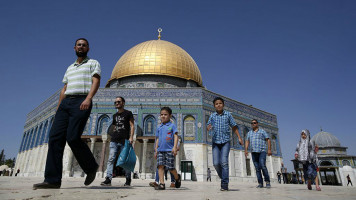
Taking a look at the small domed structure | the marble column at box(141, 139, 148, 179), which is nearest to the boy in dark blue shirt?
the marble column at box(141, 139, 148, 179)

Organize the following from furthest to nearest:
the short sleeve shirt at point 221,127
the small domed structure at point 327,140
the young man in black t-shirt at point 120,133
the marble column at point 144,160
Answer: the small domed structure at point 327,140 < the marble column at point 144,160 < the young man in black t-shirt at point 120,133 < the short sleeve shirt at point 221,127

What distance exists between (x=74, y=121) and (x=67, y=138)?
220 millimetres

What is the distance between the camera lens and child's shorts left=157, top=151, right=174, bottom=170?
12.4ft

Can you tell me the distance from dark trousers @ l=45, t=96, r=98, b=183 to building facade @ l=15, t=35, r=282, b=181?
13541 mm

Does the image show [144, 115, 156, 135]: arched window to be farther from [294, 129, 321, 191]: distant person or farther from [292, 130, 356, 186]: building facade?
[292, 130, 356, 186]: building facade

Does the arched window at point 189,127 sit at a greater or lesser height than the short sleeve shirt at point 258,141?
greater

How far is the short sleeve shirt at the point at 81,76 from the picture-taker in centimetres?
315

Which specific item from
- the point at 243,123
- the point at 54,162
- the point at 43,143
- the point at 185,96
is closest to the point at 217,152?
the point at 54,162

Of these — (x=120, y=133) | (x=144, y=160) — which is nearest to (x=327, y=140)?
(x=144, y=160)

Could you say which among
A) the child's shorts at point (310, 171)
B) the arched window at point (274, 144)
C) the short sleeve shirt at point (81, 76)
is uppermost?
the arched window at point (274, 144)

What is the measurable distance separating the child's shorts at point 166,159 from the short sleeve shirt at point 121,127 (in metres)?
0.90

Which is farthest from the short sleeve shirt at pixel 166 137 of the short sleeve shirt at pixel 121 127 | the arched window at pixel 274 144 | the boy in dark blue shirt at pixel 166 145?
the arched window at pixel 274 144

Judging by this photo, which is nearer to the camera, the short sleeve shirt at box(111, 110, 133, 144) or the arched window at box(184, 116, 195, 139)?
the short sleeve shirt at box(111, 110, 133, 144)

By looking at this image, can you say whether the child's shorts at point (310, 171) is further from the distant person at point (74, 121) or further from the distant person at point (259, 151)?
the distant person at point (74, 121)
